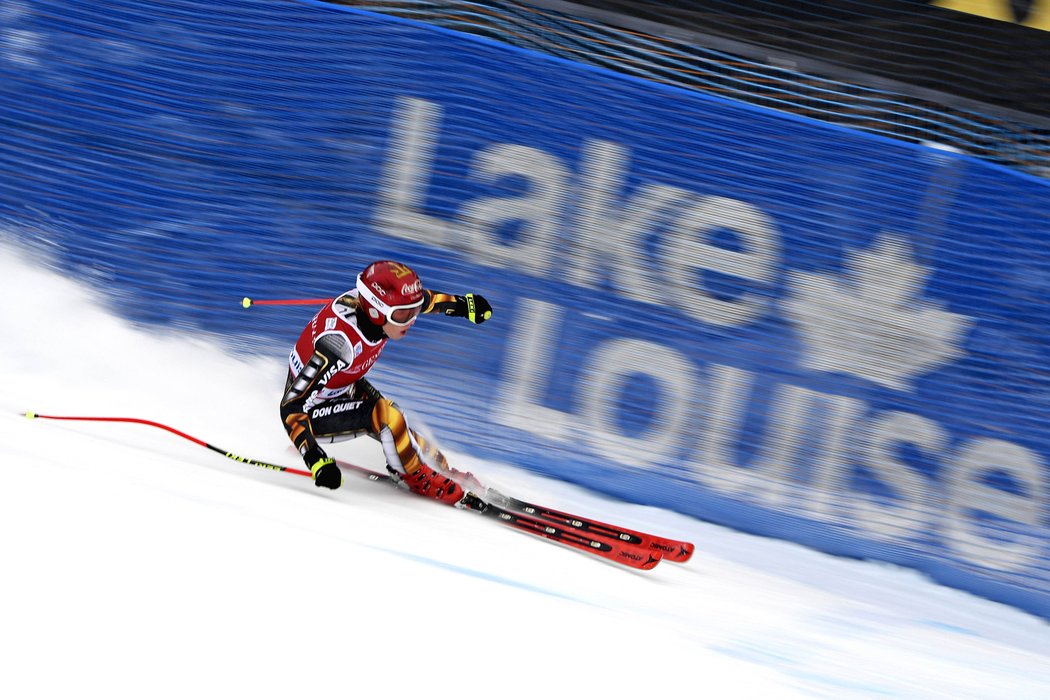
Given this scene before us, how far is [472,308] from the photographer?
452 cm

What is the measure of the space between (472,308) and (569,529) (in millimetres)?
1156

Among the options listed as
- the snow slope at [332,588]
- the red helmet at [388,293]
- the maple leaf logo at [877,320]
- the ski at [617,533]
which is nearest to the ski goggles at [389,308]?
the red helmet at [388,293]

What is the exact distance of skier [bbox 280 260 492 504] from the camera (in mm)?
4004

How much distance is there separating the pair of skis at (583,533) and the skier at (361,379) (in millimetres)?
180

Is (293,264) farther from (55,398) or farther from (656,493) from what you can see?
(656,493)

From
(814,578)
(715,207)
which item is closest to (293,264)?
(715,207)

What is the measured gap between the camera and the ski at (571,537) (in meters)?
4.16

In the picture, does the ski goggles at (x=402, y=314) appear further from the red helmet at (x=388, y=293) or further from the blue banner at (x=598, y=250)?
the blue banner at (x=598, y=250)

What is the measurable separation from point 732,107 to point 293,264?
2577 millimetres

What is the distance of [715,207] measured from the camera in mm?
4953

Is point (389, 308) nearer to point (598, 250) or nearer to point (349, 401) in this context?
point (349, 401)

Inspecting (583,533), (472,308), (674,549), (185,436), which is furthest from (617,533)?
(185,436)

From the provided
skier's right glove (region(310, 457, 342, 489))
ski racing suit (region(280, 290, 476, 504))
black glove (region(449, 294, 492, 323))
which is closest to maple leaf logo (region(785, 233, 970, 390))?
black glove (region(449, 294, 492, 323))

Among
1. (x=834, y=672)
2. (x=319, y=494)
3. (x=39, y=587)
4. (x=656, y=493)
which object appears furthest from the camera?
(x=656, y=493)
